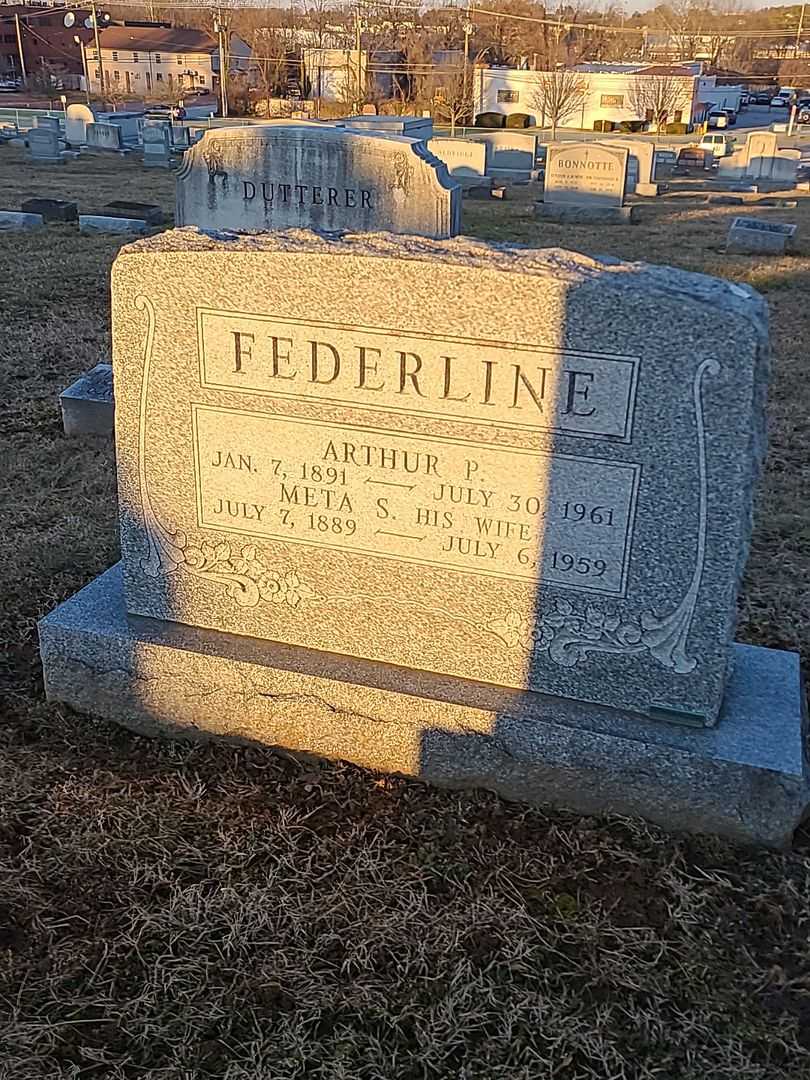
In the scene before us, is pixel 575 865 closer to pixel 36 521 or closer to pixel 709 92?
pixel 36 521

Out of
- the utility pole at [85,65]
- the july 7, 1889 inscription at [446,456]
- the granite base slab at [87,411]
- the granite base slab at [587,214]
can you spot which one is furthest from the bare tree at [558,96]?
the july 7, 1889 inscription at [446,456]

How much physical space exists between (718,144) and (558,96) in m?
11.2

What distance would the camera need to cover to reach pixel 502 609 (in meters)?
2.99

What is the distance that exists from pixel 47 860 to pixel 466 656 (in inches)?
55.6

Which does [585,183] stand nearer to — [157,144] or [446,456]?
[157,144]

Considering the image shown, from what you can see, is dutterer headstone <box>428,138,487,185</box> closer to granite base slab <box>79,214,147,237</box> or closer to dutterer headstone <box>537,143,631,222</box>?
dutterer headstone <box>537,143,631,222</box>

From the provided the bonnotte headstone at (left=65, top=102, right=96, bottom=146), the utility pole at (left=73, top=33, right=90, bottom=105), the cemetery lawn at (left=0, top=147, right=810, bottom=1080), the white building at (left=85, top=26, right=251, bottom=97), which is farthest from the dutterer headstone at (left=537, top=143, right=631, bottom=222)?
the white building at (left=85, top=26, right=251, bottom=97)

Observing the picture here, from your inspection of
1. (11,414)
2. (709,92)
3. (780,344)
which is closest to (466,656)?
(11,414)

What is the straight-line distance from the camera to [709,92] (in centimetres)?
5303

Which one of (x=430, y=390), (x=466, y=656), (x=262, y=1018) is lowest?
(x=262, y=1018)

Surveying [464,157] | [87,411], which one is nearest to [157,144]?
[464,157]

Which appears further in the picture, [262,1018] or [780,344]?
[780,344]

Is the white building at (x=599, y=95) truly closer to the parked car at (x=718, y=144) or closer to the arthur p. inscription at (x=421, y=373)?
the parked car at (x=718, y=144)

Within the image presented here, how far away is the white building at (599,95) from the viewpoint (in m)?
41.5
